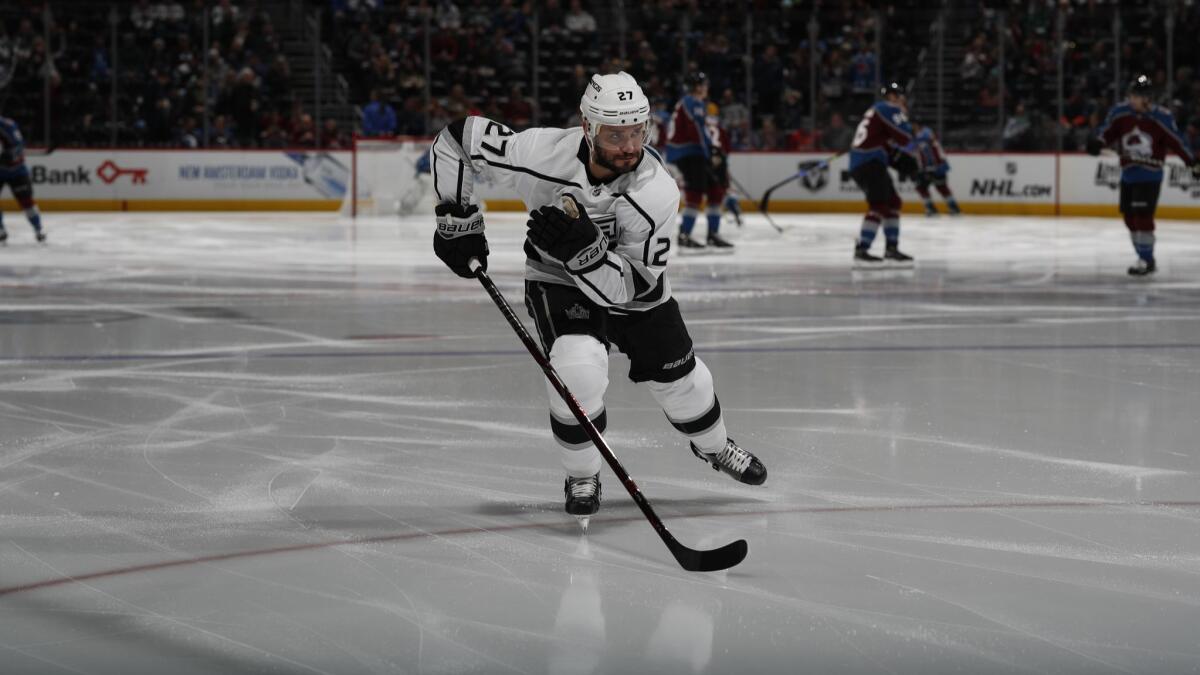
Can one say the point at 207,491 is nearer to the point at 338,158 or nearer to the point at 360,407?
the point at 360,407

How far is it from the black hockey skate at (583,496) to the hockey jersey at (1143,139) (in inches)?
280

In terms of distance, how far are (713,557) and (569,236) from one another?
29.4 inches

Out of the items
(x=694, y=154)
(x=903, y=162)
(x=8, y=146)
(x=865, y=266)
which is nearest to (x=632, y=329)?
(x=865, y=266)

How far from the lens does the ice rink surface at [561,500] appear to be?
104 inches

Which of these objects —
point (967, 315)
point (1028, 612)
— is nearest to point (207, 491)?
point (1028, 612)

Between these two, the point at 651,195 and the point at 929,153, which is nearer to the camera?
the point at 651,195

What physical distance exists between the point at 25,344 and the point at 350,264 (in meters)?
4.32

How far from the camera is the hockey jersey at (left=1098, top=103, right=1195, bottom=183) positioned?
32.1ft

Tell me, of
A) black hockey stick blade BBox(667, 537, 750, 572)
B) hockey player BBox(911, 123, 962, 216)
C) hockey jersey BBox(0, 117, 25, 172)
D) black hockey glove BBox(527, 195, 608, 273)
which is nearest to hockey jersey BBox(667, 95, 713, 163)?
hockey player BBox(911, 123, 962, 216)

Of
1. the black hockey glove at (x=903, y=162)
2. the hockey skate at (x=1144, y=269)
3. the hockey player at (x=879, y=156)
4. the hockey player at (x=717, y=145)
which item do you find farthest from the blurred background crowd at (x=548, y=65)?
the hockey skate at (x=1144, y=269)

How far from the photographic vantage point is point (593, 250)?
3.36m

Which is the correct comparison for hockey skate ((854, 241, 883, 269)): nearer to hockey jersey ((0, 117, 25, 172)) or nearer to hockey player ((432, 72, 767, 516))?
hockey jersey ((0, 117, 25, 172))

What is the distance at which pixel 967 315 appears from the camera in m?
7.93

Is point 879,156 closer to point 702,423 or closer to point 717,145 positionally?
point 717,145
